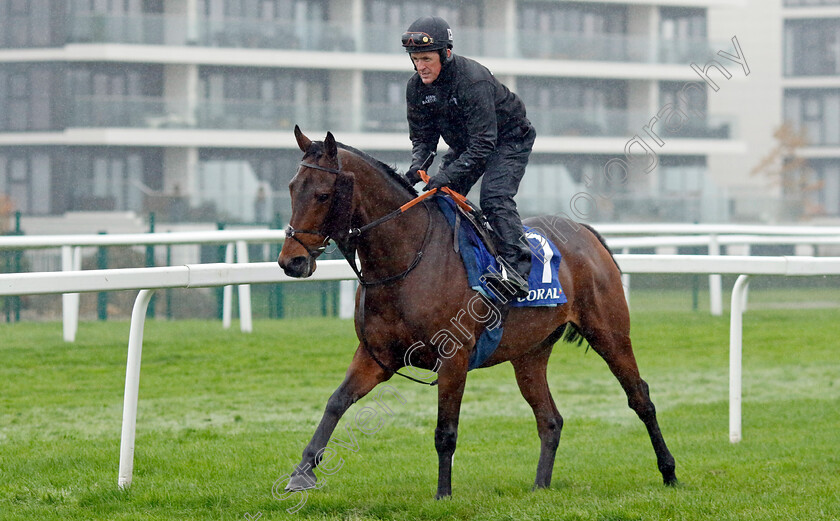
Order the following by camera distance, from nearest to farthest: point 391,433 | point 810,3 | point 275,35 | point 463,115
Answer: point 463,115 < point 391,433 < point 275,35 < point 810,3

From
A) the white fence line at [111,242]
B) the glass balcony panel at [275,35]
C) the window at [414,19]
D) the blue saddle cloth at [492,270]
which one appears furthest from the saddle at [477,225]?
the window at [414,19]

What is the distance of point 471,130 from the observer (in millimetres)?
4812

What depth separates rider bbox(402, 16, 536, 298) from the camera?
188 inches

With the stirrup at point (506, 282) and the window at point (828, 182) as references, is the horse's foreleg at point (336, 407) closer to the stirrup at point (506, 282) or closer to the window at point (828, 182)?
the stirrup at point (506, 282)

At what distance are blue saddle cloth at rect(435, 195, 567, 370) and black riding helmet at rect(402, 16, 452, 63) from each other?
0.67m

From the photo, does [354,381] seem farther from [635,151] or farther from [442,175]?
[635,151]

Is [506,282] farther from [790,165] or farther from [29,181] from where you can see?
[790,165]

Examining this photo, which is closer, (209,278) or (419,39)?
(419,39)

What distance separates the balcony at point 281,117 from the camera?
1150 inches

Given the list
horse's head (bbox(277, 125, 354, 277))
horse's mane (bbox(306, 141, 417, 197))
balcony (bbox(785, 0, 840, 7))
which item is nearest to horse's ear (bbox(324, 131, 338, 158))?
horse's head (bbox(277, 125, 354, 277))

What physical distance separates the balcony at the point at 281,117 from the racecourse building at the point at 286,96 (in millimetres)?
44

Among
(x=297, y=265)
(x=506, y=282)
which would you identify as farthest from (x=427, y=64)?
(x=297, y=265)

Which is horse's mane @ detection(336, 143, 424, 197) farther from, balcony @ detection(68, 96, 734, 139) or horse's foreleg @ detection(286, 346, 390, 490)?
balcony @ detection(68, 96, 734, 139)

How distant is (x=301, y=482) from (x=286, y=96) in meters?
28.1
